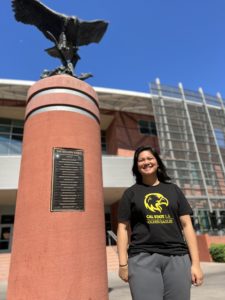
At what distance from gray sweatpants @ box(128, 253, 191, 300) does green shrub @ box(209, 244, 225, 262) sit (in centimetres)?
1404

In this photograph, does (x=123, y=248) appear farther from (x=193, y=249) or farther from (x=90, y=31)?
(x=90, y=31)

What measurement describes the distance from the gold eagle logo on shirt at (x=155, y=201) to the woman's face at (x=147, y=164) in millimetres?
274

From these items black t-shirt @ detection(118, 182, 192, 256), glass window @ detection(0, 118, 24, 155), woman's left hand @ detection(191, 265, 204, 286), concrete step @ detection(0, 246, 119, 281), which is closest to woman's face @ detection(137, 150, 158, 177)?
black t-shirt @ detection(118, 182, 192, 256)

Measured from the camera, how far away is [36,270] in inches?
182

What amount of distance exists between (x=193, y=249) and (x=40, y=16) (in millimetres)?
7953

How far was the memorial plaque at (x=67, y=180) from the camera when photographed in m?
5.13

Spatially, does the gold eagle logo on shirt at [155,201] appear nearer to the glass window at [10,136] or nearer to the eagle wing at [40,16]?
the eagle wing at [40,16]

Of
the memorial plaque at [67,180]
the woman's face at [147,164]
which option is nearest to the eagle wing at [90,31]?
the memorial plaque at [67,180]

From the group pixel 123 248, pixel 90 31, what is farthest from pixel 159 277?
pixel 90 31

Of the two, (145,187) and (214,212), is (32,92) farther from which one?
(214,212)

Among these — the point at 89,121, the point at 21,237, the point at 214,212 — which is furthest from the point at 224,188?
the point at 21,237

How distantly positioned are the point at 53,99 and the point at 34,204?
2.39 m

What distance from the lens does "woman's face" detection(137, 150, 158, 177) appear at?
2.73 metres

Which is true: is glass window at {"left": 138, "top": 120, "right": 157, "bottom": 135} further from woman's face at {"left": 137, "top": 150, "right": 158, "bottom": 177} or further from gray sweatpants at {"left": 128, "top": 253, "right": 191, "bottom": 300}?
gray sweatpants at {"left": 128, "top": 253, "right": 191, "bottom": 300}
